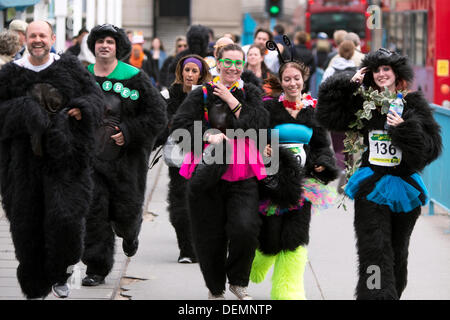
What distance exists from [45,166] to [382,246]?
2205mm

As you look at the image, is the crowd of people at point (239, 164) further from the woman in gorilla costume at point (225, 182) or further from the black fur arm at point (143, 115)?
the black fur arm at point (143, 115)

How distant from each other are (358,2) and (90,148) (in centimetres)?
3495

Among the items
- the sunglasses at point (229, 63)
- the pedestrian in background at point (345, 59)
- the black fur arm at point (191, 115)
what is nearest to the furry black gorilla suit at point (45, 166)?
the black fur arm at point (191, 115)

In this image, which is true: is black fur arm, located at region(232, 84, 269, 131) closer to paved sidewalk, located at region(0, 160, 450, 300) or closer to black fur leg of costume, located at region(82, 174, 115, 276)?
paved sidewalk, located at region(0, 160, 450, 300)

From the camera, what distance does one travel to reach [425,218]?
11.8 metres

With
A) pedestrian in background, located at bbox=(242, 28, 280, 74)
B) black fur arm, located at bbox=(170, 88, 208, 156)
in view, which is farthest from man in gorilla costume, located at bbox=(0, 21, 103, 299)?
pedestrian in background, located at bbox=(242, 28, 280, 74)

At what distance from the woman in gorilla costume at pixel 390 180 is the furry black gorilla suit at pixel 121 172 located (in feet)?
5.06

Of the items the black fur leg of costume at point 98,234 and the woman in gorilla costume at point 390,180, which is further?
the black fur leg of costume at point 98,234

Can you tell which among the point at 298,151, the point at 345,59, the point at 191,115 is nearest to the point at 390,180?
the point at 298,151

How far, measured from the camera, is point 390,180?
6762 millimetres

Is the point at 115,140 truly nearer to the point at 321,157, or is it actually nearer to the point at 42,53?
the point at 42,53

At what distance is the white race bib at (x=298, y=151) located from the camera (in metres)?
7.29

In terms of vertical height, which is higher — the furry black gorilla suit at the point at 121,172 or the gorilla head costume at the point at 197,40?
the gorilla head costume at the point at 197,40

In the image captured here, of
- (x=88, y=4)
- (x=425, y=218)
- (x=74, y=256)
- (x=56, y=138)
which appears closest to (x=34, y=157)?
(x=56, y=138)
